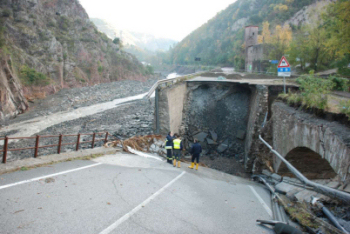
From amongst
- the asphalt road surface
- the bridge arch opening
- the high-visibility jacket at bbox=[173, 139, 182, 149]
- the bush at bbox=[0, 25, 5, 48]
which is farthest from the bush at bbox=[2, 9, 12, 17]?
the bridge arch opening

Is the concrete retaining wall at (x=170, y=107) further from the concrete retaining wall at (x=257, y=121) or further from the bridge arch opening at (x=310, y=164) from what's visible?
the bridge arch opening at (x=310, y=164)

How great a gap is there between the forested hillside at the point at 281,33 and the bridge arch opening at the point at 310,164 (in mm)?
8506

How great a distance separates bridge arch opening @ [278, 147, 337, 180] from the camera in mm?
8531

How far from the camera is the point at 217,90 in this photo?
19.4 meters

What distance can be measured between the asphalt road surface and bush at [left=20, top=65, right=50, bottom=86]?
27139mm

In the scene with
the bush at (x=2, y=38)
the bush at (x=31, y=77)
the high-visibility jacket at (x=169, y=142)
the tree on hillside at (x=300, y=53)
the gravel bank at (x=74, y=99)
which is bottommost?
the gravel bank at (x=74, y=99)

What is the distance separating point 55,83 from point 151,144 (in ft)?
93.8

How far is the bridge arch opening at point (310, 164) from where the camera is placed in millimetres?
8531

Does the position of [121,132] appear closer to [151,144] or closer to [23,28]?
[151,144]

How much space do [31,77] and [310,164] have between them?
106 ft

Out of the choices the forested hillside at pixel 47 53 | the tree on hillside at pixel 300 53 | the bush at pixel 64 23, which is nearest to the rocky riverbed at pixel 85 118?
the forested hillside at pixel 47 53

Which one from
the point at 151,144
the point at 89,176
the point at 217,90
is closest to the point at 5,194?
the point at 89,176

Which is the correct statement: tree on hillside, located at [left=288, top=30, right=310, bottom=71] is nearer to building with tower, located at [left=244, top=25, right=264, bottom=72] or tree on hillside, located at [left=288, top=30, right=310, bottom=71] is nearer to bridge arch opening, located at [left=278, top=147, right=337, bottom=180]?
building with tower, located at [left=244, top=25, right=264, bottom=72]

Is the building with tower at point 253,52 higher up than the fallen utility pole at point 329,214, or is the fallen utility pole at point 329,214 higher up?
the building with tower at point 253,52
